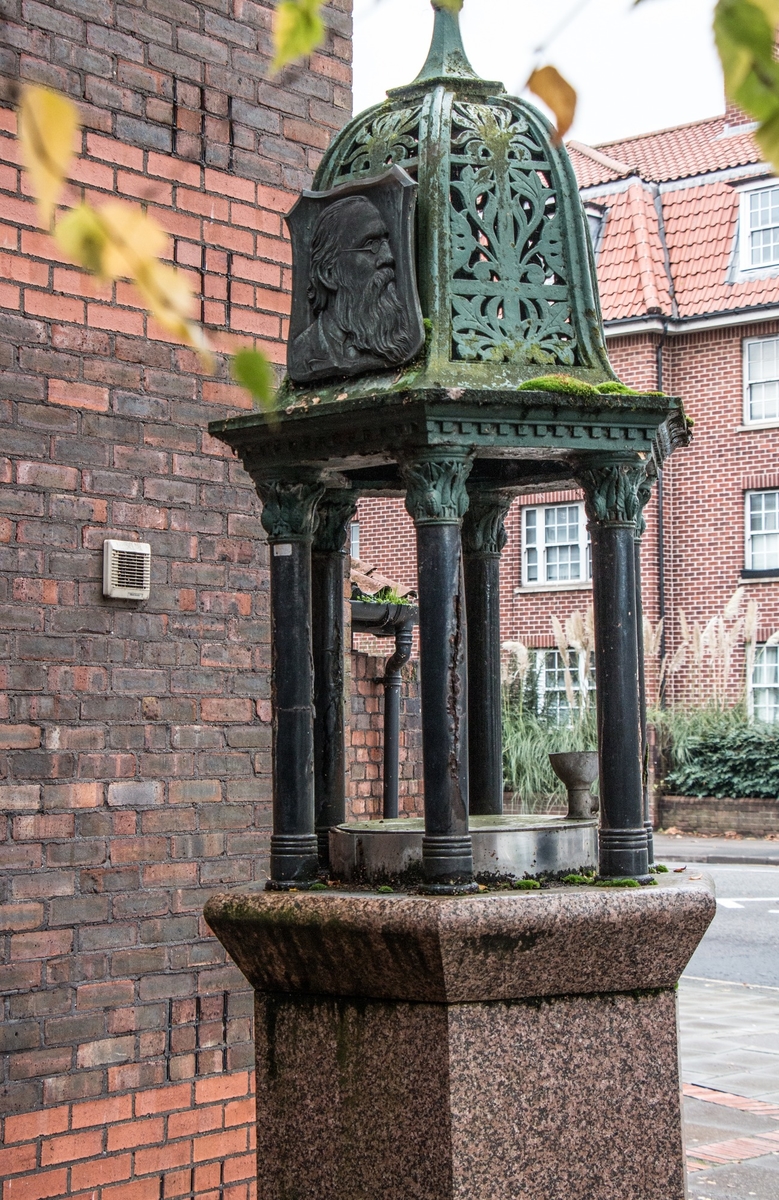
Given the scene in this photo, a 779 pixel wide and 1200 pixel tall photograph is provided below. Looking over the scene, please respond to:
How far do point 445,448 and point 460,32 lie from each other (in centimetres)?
122

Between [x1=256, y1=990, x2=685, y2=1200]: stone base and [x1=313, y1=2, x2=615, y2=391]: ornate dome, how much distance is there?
142cm

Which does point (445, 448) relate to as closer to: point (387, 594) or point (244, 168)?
point (244, 168)

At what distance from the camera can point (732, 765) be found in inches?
811

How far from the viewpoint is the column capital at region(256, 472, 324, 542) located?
146 inches

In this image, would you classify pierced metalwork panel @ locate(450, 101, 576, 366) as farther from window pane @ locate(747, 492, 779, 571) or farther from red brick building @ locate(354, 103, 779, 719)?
window pane @ locate(747, 492, 779, 571)

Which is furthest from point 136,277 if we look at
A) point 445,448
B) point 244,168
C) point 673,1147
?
point 244,168

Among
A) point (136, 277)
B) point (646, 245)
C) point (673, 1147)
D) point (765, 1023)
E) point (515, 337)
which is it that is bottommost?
point (765, 1023)

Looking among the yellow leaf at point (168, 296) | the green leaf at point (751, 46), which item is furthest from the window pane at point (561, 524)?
the yellow leaf at point (168, 296)

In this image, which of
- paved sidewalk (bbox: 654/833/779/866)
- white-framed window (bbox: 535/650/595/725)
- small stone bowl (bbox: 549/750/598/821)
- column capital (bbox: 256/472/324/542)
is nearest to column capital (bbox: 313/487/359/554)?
column capital (bbox: 256/472/324/542)

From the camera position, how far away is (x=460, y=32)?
3812 mm

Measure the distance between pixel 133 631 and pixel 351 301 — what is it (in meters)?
1.56

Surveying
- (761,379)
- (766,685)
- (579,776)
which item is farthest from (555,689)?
(579,776)

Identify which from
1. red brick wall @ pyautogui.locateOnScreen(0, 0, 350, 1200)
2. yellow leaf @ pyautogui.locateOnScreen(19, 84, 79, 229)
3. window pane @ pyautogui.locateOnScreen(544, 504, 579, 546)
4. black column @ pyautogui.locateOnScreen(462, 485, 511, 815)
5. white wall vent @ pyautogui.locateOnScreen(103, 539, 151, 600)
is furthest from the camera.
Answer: window pane @ pyautogui.locateOnScreen(544, 504, 579, 546)

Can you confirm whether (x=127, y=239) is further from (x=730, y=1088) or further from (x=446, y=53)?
(x=730, y=1088)
